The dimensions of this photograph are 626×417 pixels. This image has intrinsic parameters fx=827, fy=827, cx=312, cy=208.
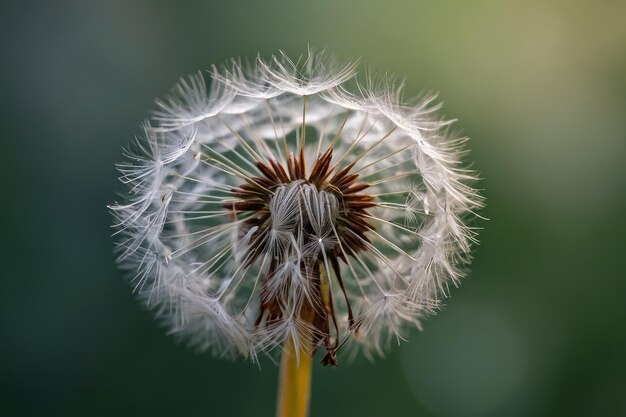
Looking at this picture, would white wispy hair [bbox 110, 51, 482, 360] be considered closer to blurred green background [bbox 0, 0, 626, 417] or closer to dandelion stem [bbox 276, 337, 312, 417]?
dandelion stem [bbox 276, 337, 312, 417]

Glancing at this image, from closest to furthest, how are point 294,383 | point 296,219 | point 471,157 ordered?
point 294,383 < point 296,219 < point 471,157

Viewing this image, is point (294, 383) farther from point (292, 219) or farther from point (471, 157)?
point (471, 157)

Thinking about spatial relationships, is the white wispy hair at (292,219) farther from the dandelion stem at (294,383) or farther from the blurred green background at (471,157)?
the blurred green background at (471,157)

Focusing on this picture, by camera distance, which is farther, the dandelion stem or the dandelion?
the dandelion

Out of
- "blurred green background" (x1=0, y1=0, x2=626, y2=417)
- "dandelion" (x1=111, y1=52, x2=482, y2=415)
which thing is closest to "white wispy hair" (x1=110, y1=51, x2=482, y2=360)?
"dandelion" (x1=111, y1=52, x2=482, y2=415)

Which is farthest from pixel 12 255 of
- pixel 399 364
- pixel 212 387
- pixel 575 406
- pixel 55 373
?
pixel 575 406

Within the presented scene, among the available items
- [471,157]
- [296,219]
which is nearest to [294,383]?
[296,219]
